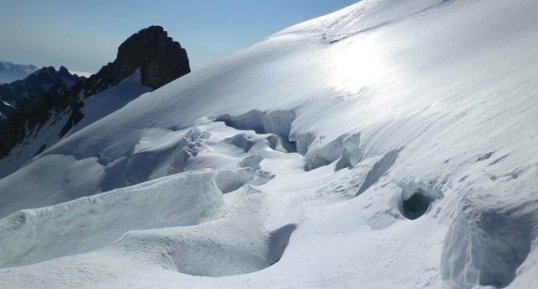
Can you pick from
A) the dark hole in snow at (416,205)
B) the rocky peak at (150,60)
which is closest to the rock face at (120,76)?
the rocky peak at (150,60)

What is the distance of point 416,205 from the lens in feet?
21.9

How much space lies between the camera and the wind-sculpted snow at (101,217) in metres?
9.34

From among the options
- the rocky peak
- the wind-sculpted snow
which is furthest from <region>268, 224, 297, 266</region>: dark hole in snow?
the rocky peak

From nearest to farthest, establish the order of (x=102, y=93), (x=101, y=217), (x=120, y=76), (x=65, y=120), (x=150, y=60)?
1. (x=101, y=217)
2. (x=102, y=93)
3. (x=150, y=60)
4. (x=120, y=76)
5. (x=65, y=120)

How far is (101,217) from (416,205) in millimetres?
7245

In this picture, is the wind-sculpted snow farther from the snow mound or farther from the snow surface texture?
the snow mound

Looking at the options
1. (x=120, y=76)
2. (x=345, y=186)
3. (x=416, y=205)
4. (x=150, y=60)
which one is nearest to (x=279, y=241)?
(x=345, y=186)

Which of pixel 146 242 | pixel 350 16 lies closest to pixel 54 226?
pixel 146 242

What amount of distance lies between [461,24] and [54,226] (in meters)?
16.8

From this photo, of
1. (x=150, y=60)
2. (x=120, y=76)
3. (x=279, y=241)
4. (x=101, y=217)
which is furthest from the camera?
(x=120, y=76)

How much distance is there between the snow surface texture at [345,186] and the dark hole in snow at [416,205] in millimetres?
32

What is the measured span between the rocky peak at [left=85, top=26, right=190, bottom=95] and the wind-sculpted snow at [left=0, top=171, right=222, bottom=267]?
45330 millimetres

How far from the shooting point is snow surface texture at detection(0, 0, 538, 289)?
4.96 meters

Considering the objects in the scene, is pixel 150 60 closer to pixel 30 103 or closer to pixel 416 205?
pixel 30 103
